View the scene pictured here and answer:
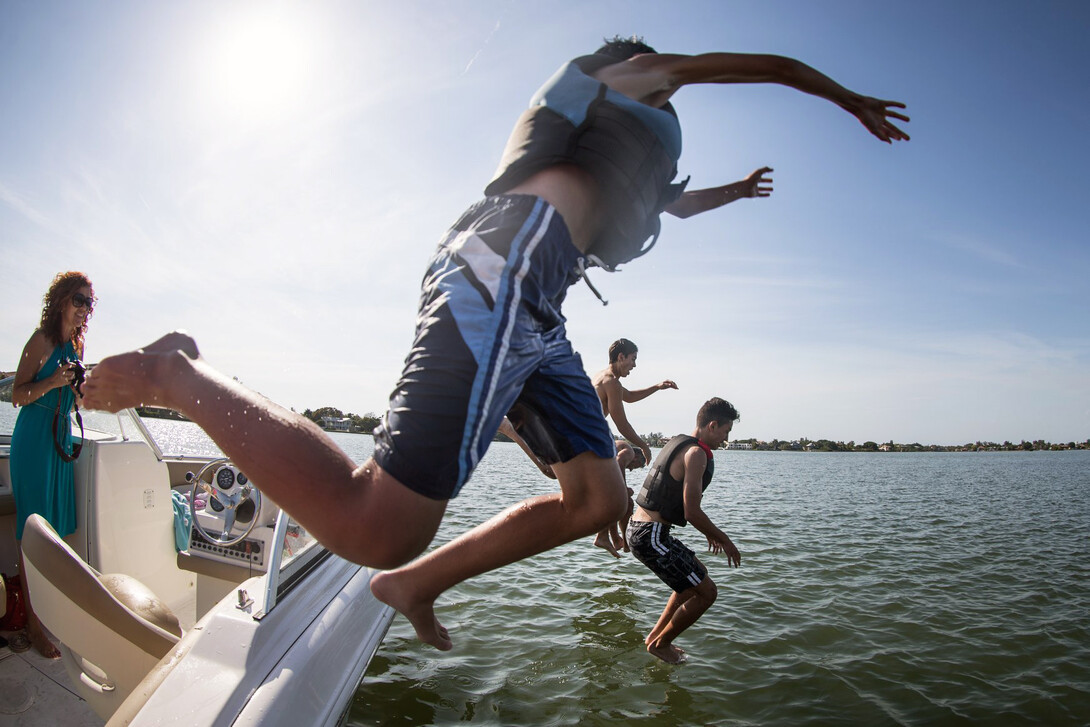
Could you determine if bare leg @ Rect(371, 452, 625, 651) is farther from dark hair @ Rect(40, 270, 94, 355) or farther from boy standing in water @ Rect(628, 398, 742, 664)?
dark hair @ Rect(40, 270, 94, 355)

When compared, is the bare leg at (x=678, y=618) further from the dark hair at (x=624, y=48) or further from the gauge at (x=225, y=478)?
the dark hair at (x=624, y=48)

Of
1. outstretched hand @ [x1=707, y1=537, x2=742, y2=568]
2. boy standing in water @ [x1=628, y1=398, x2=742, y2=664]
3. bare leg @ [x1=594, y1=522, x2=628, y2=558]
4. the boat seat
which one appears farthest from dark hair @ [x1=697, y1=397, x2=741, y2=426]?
the boat seat

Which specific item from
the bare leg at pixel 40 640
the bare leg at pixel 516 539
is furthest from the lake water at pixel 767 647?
the bare leg at pixel 40 640

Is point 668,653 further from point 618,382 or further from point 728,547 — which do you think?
point 618,382

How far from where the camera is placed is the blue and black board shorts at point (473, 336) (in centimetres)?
114

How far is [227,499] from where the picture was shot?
3287 mm

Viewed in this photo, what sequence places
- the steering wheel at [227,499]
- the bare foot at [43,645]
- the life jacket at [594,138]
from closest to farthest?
the life jacket at [594,138] < the bare foot at [43,645] < the steering wheel at [227,499]

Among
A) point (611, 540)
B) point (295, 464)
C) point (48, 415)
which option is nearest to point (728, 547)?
point (611, 540)

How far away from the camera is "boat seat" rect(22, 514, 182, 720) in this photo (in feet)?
5.55

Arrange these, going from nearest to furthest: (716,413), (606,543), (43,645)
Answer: (43,645), (716,413), (606,543)

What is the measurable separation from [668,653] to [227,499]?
346 centimetres

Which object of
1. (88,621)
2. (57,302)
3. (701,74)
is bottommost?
(88,621)

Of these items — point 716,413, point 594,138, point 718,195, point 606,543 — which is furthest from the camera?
point 606,543

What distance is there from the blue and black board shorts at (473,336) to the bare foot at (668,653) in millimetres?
3745
